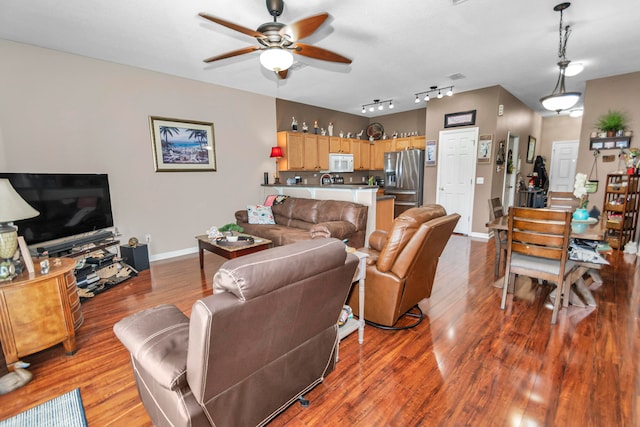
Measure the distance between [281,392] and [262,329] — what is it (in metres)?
0.50

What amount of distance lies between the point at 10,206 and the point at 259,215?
9.96 feet

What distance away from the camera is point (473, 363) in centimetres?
189

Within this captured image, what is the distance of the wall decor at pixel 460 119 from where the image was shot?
522 centimetres

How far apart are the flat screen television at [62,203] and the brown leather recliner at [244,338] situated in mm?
2389

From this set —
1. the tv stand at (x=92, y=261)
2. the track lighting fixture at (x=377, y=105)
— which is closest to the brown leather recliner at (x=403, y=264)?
the tv stand at (x=92, y=261)

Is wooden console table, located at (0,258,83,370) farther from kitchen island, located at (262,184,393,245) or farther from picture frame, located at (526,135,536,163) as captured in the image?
picture frame, located at (526,135,536,163)

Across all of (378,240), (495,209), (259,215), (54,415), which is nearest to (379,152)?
(259,215)

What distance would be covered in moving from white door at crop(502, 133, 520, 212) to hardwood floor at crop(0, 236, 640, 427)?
11.1ft

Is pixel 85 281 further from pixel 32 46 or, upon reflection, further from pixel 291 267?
pixel 291 267

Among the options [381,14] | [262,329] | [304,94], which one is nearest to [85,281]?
[262,329]

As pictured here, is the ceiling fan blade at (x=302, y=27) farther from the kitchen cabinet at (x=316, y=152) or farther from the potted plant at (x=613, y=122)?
the potted plant at (x=613, y=122)

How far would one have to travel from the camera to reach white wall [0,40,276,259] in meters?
3.19

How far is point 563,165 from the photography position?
7586 mm

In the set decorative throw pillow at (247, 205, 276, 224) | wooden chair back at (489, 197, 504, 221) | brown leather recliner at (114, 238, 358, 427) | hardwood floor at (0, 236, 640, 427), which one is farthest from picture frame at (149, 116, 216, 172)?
wooden chair back at (489, 197, 504, 221)
